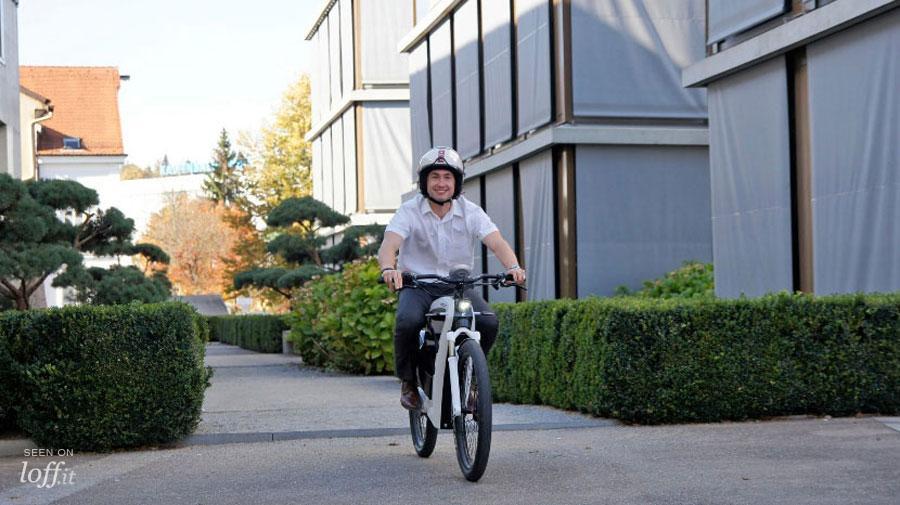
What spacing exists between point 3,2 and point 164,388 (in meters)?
14.8

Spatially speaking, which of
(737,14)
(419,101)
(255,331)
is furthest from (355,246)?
(737,14)

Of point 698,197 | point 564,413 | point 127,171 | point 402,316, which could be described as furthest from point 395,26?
point 127,171

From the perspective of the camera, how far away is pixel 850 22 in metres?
12.1

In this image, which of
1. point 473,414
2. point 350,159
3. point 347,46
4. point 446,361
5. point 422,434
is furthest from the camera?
point 350,159

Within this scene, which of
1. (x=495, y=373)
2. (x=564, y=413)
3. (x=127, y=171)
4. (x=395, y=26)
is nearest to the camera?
(x=564, y=413)

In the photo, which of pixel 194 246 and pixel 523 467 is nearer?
pixel 523 467

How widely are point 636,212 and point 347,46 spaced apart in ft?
67.0

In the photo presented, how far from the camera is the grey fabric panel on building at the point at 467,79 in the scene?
2372cm

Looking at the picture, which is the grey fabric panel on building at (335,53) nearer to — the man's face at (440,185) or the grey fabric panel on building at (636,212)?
the grey fabric panel on building at (636,212)

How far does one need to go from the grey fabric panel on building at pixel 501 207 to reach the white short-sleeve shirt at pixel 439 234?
13995mm

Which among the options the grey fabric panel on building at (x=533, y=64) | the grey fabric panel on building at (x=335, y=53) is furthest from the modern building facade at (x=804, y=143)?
the grey fabric panel on building at (x=335, y=53)

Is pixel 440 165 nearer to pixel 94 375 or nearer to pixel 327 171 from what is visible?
pixel 94 375

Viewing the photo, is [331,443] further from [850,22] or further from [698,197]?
[698,197]

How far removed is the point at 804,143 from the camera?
13.4 metres
